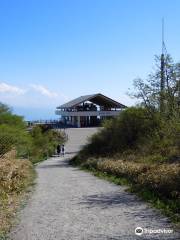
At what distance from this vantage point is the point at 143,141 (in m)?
29.1

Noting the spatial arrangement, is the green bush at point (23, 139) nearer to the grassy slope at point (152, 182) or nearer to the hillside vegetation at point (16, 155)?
the hillside vegetation at point (16, 155)

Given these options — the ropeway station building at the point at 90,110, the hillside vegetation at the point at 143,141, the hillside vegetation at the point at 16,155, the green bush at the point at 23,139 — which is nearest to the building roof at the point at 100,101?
the ropeway station building at the point at 90,110

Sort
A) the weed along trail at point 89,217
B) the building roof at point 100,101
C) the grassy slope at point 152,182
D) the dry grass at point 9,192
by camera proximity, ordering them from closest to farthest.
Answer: the weed along trail at point 89,217, the dry grass at point 9,192, the grassy slope at point 152,182, the building roof at point 100,101

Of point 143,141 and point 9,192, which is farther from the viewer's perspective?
point 143,141

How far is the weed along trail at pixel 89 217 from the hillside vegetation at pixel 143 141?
6.29 ft

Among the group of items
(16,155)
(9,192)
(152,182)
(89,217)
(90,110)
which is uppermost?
(90,110)

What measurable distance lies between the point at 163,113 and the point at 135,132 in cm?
300

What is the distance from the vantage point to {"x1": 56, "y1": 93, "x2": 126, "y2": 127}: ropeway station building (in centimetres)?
7912

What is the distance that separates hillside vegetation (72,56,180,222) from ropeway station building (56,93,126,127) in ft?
140

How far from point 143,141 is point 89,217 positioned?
19.2m

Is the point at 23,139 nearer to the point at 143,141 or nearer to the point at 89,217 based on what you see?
the point at 143,141

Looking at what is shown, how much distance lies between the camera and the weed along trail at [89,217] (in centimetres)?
865

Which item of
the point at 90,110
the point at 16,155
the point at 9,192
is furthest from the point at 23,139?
the point at 90,110

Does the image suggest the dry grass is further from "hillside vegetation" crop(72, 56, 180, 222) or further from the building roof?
the building roof
